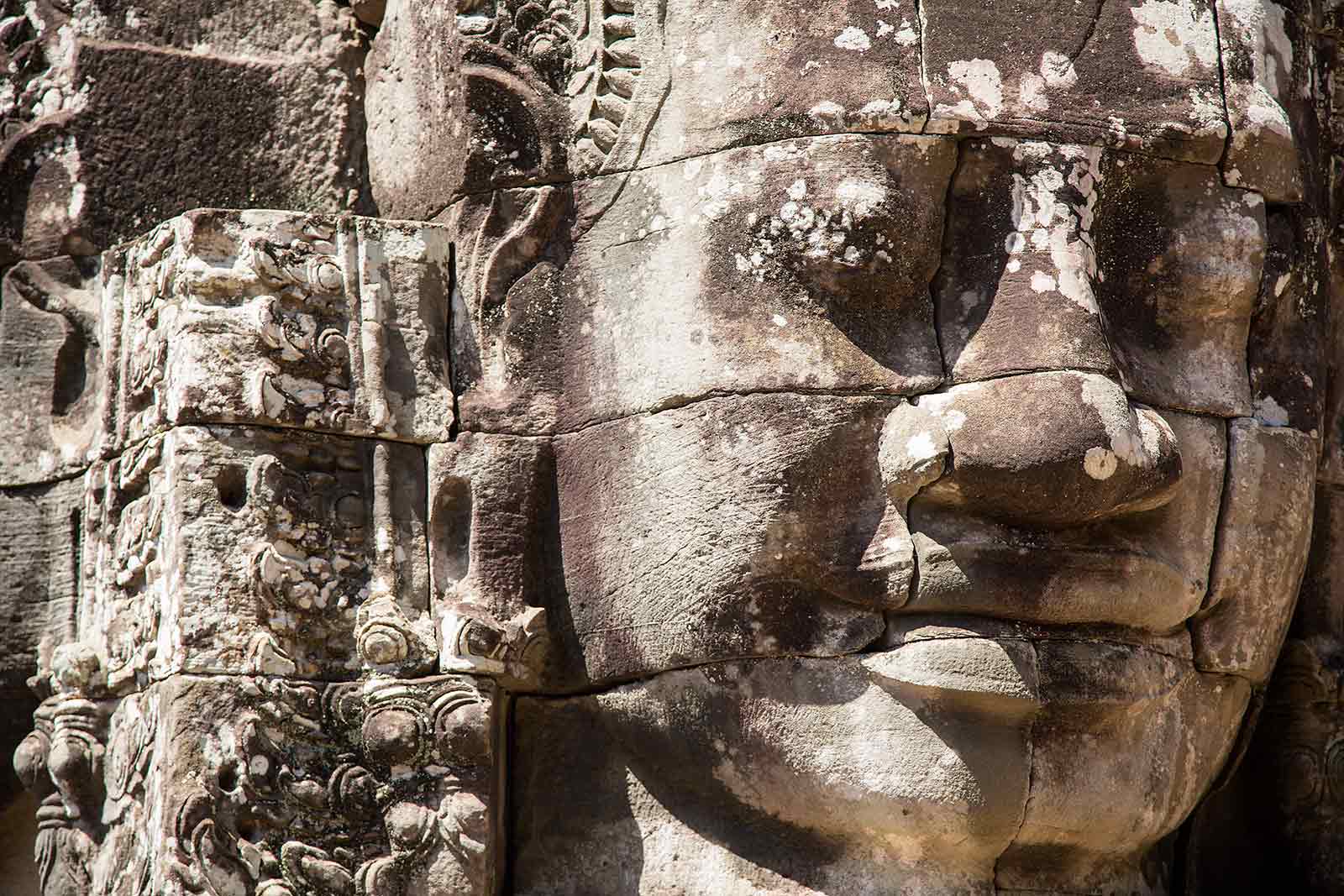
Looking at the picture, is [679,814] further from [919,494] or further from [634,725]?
[919,494]

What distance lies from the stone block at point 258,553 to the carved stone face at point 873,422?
0.16 m

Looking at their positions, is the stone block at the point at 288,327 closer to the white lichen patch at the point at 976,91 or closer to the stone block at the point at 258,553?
the stone block at the point at 258,553

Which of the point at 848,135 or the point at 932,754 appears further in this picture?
the point at 848,135

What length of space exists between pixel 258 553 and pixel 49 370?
0.94 m

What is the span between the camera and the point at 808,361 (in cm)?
487

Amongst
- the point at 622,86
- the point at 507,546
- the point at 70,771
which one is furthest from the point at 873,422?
the point at 70,771

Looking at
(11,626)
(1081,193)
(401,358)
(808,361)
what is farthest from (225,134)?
(1081,193)

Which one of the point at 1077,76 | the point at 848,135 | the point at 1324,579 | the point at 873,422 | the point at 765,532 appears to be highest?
the point at 1077,76

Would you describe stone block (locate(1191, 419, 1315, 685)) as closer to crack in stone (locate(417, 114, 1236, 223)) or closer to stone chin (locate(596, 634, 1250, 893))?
stone chin (locate(596, 634, 1250, 893))

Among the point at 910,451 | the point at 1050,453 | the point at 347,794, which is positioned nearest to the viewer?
the point at 1050,453

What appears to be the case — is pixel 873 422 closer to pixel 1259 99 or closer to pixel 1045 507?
pixel 1045 507

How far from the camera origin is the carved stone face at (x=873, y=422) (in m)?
4.79

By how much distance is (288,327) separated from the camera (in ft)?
16.7

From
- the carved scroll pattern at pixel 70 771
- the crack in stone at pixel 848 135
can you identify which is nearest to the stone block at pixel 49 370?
the carved scroll pattern at pixel 70 771
